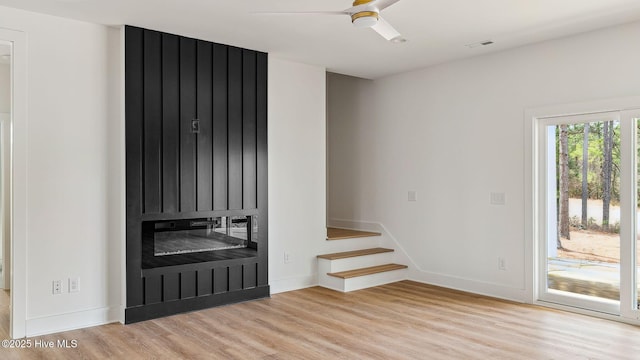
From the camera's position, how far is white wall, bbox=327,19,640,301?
4719mm

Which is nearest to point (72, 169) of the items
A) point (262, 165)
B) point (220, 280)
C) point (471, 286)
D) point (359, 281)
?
point (220, 280)

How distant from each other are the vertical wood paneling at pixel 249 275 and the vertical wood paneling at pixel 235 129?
679 mm

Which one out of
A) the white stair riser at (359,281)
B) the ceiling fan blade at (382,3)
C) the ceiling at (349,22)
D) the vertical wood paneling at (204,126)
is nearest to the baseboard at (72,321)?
the vertical wood paneling at (204,126)

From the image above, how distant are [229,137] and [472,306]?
10.3 ft

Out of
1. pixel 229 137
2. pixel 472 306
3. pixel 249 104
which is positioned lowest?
pixel 472 306

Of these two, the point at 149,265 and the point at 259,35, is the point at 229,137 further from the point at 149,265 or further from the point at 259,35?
the point at 149,265

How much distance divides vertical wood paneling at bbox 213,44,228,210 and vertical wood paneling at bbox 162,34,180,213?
408 mm

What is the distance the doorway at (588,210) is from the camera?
436 centimetres

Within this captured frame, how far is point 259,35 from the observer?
15.5 feet

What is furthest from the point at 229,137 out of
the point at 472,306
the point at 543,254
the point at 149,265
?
the point at 543,254

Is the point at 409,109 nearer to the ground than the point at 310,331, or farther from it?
farther from it

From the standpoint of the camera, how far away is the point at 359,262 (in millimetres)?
6121

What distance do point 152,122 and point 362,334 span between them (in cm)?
278

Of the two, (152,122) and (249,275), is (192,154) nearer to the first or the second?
(152,122)
